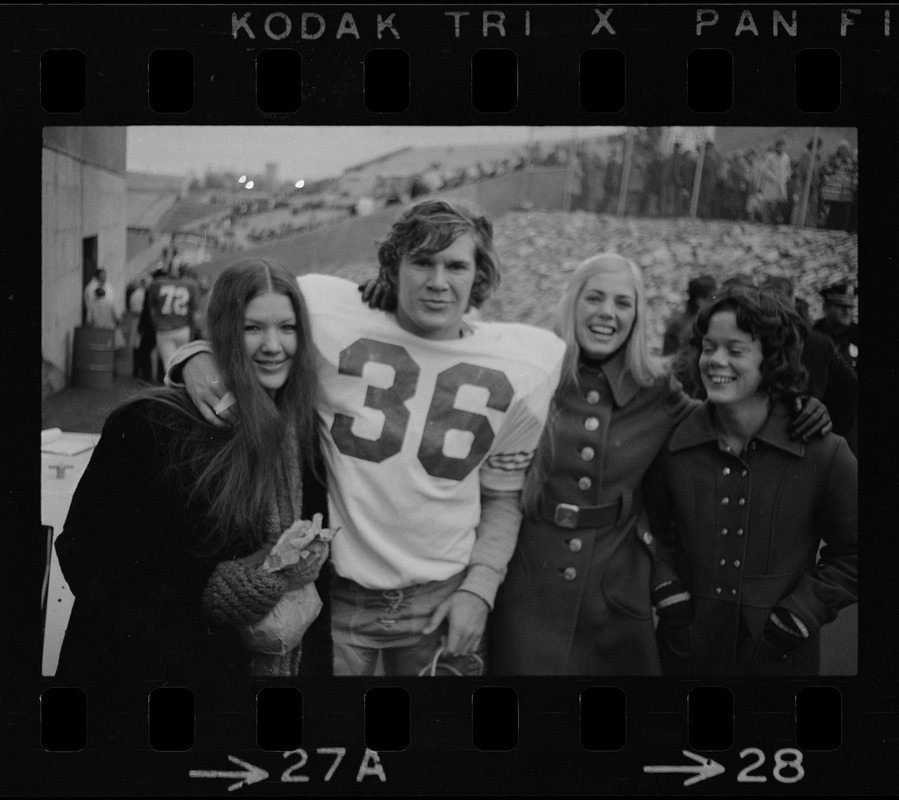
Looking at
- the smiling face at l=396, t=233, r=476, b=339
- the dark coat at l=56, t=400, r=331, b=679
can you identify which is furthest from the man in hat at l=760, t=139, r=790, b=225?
the dark coat at l=56, t=400, r=331, b=679

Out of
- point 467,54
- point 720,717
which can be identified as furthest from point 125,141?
point 720,717

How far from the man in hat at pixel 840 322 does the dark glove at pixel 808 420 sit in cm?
21

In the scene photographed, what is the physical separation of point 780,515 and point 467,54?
6.43 ft

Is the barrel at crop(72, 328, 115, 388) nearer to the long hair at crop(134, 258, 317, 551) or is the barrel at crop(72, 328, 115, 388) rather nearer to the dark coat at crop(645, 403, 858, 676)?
the long hair at crop(134, 258, 317, 551)

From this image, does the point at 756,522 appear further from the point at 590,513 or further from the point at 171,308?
the point at 171,308

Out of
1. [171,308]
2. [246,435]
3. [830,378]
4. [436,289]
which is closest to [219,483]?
[246,435]

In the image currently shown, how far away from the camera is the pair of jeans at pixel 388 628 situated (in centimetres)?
447

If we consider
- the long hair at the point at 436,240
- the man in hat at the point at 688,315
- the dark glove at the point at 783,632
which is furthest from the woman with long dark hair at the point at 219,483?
the dark glove at the point at 783,632

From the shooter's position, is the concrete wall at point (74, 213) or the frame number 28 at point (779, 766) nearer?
the concrete wall at point (74, 213)

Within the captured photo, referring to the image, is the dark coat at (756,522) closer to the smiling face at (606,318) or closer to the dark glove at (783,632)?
the dark glove at (783,632)

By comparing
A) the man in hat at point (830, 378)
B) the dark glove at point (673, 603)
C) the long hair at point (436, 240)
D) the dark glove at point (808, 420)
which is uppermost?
the long hair at point (436, 240)

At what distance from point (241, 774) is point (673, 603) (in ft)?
5.42

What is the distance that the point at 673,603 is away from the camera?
4.55 metres

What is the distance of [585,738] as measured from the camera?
459cm
